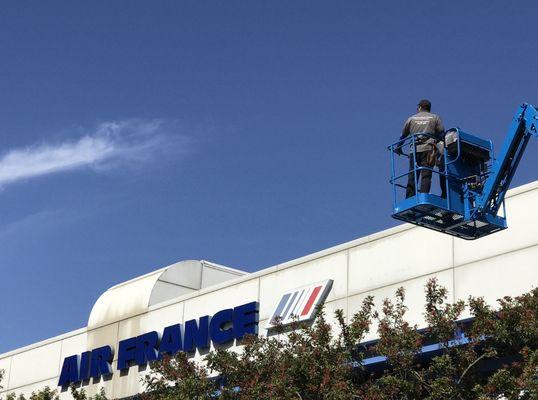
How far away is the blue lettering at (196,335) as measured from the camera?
107 feet

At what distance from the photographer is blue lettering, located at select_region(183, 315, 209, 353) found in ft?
107

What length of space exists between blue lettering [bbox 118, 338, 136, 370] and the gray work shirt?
17567mm

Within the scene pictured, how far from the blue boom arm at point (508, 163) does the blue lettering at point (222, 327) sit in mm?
12918

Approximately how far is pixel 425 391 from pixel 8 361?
2473cm

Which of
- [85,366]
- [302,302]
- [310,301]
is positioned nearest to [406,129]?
[310,301]

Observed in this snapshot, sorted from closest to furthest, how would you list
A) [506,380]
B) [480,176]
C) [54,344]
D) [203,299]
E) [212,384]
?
[506,380] → [480,176] → [212,384] → [203,299] → [54,344]

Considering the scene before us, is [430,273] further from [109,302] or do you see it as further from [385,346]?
[109,302]

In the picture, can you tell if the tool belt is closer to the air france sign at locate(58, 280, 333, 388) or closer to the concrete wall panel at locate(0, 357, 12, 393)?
the air france sign at locate(58, 280, 333, 388)

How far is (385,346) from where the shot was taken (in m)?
21.5

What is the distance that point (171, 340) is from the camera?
3369 cm

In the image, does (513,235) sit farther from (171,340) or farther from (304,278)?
(171,340)

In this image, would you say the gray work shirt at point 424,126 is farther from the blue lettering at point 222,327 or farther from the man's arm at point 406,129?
the blue lettering at point 222,327

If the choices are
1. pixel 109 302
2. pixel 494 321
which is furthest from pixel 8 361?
pixel 494 321

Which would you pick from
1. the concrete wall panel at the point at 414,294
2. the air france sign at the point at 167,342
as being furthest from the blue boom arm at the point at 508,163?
the air france sign at the point at 167,342
